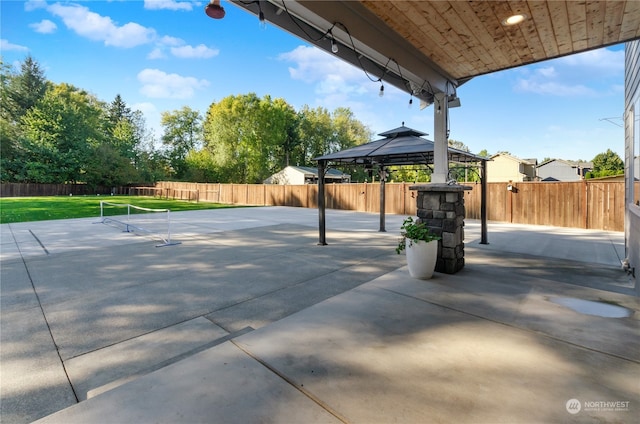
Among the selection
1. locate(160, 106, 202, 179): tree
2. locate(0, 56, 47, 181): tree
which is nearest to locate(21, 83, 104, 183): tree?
locate(0, 56, 47, 181): tree

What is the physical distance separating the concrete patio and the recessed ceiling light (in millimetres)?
2969

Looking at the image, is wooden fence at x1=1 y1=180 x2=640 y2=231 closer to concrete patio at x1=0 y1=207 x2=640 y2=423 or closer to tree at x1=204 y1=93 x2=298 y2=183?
concrete patio at x1=0 y1=207 x2=640 y2=423

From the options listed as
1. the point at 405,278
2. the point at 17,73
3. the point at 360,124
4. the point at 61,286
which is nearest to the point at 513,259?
the point at 405,278

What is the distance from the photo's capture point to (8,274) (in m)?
4.56

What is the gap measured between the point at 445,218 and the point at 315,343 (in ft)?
9.63

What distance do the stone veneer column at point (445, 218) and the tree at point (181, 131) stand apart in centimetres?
3978

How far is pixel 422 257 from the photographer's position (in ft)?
12.8

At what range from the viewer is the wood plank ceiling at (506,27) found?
2849 mm

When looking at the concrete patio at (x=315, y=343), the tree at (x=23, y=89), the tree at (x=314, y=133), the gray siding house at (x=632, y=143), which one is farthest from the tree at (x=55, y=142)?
the gray siding house at (x=632, y=143)

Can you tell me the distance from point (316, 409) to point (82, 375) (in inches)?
67.9

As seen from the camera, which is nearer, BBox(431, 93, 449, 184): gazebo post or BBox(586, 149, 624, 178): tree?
BBox(431, 93, 449, 184): gazebo post

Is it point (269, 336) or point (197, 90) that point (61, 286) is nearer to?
point (269, 336)

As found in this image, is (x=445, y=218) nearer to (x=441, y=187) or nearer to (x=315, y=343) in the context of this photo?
(x=441, y=187)

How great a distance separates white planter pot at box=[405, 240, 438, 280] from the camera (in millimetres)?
3885
